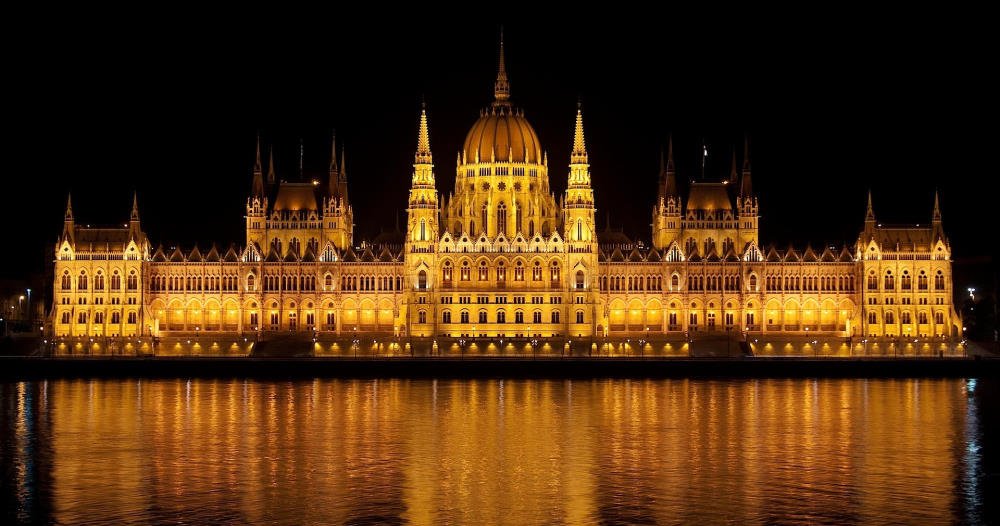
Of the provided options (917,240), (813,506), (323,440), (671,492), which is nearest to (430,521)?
(671,492)

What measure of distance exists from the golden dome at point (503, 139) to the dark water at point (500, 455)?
44145mm

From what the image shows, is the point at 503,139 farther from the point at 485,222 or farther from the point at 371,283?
the point at 371,283

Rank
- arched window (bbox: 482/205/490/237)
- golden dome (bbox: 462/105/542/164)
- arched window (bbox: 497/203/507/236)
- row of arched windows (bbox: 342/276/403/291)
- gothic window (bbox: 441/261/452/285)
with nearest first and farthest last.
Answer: gothic window (bbox: 441/261/452/285), row of arched windows (bbox: 342/276/403/291), arched window (bbox: 482/205/490/237), arched window (bbox: 497/203/507/236), golden dome (bbox: 462/105/542/164)

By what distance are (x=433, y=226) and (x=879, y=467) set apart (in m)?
72.9

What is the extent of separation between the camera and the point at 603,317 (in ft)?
422

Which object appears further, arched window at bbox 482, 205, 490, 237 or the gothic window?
arched window at bbox 482, 205, 490, 237

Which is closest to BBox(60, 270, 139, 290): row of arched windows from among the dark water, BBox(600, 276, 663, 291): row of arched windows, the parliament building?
the parliament building

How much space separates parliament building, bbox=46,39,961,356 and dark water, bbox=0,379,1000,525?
31.3m

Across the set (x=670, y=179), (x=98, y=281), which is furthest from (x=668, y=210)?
(x=98, y=281)

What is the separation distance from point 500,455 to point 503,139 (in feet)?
251

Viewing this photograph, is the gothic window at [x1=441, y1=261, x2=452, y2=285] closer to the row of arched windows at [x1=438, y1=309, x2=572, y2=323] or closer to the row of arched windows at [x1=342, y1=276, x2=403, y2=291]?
the row of arched windows at [x1=438, y1=309, x2=572, y2=323]

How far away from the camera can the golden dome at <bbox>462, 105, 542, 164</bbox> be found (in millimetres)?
136125

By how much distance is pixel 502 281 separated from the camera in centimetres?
12731

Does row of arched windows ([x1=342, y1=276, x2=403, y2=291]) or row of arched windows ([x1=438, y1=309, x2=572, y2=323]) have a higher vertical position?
row of arched windows ([x1=342, y1=276, x2=403, y2=291])
